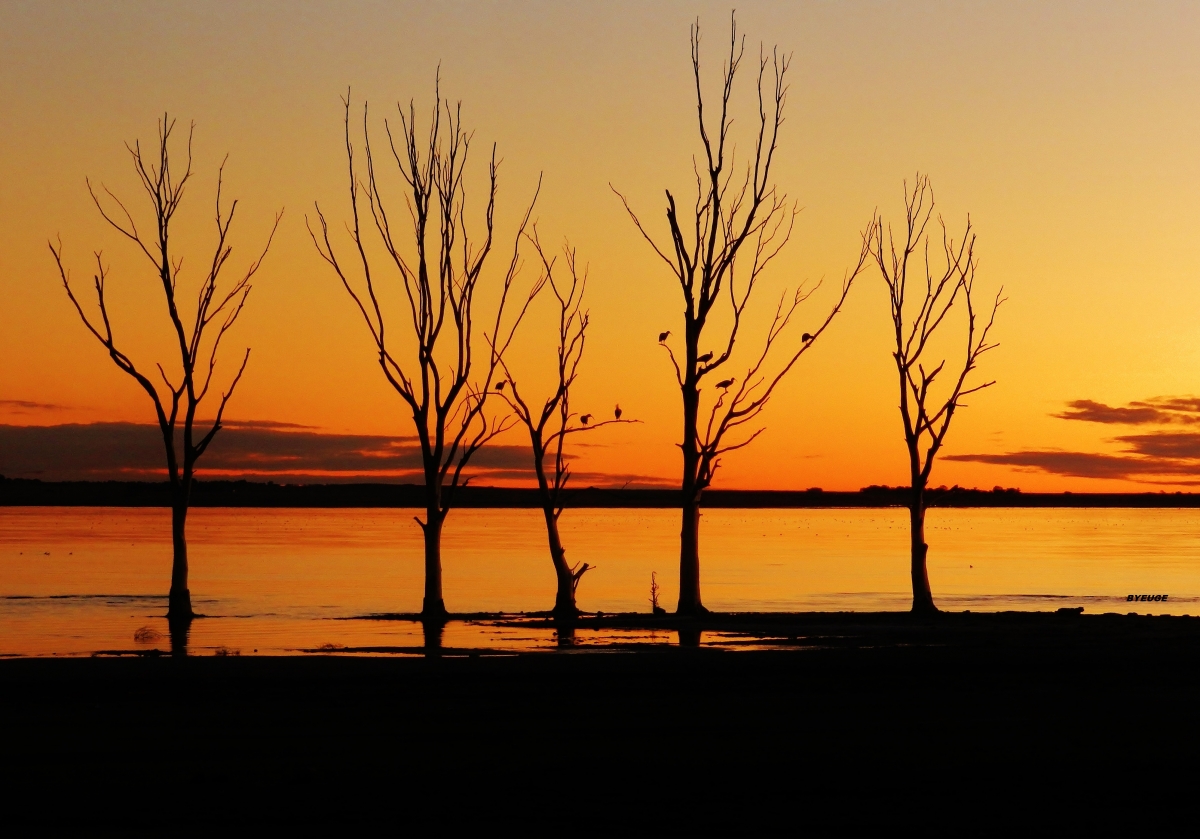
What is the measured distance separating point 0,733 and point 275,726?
2.07m

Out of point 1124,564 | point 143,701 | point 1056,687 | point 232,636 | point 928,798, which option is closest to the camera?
point 928,798

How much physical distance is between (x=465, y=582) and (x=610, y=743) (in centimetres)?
3295

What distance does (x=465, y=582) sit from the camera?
4384cm

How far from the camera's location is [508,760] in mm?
10469

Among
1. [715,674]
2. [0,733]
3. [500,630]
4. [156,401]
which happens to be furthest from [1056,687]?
[156,401]

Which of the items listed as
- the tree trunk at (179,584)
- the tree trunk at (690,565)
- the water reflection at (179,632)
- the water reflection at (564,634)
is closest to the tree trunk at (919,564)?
the tree trunk at (690,565)

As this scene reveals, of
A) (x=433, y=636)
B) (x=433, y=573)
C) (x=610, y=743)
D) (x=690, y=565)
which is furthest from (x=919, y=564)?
(x=610, y=743)

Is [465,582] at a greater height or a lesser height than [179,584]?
lesser

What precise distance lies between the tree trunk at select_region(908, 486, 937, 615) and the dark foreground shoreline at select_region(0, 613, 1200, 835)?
979 cm

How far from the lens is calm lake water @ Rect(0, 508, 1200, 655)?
993 inches

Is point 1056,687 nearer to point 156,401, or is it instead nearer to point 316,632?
point 316,632

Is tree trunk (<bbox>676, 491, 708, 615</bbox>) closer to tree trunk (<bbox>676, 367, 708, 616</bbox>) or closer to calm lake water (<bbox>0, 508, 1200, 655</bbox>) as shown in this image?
tree trunk (<bbox>676, 367, 708, 616</bbox>)

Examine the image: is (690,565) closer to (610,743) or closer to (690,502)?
(690,502)

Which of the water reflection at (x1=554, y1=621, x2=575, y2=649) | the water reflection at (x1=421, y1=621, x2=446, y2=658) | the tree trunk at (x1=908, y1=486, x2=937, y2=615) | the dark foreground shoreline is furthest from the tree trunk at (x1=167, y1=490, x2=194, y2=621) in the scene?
the tree trunk at (x1=908, y1=486, x2=937, y2=615)
